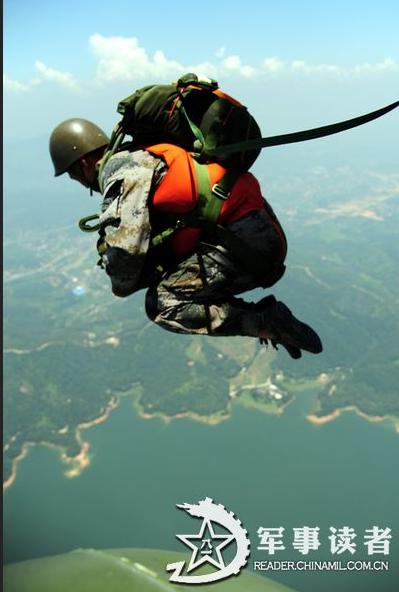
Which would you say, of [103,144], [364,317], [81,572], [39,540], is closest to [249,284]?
[103,144]

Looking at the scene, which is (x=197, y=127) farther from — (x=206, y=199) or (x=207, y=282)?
(x=207, y=282)

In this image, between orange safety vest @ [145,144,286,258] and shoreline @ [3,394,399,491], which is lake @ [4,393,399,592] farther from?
orange safety vest @ [145,144,286,258]

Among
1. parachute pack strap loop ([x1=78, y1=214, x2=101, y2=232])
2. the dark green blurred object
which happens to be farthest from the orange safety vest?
the dark green blurred object

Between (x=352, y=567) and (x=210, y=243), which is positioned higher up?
(x=210, y=243)

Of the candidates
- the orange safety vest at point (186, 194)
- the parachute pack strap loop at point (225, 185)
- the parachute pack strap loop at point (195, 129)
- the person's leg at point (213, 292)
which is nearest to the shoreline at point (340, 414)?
the person's leg at point (213, 292)

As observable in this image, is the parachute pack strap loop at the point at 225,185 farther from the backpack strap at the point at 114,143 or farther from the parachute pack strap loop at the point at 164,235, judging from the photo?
the backpack strap at the point at 114,143

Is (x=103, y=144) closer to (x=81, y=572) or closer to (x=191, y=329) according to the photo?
(x=191, y=329)

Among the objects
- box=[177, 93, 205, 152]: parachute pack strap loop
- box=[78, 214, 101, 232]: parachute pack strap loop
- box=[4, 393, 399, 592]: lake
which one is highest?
box=[177, 93, 205, 152]: parachute pack strap loop
